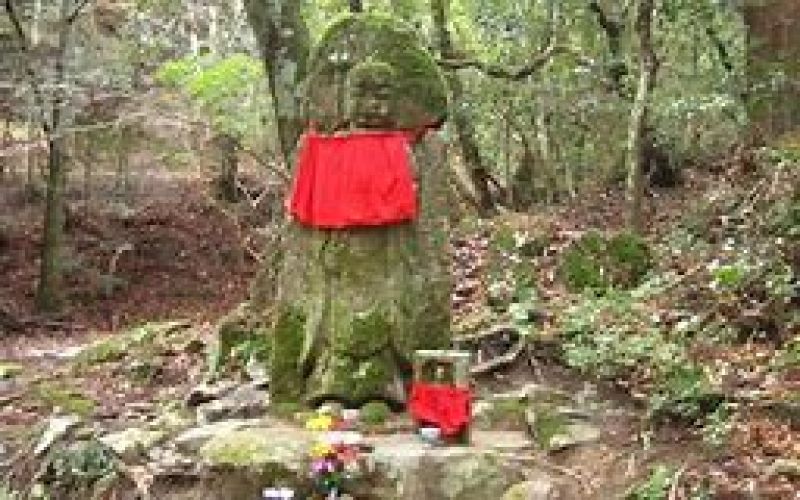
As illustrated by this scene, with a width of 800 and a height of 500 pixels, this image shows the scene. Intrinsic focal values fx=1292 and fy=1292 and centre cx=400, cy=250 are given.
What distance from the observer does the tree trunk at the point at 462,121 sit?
16750mm

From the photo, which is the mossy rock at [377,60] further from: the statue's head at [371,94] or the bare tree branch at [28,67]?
the bare tree branch at [28,67]

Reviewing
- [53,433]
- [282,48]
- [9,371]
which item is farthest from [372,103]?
[9,371]

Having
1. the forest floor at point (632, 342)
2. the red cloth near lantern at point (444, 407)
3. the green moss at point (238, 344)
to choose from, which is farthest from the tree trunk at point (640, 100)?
the red cloth near lantern at point (444, 407)

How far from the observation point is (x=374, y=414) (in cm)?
732

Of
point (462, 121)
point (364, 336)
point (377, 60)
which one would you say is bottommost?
point (364, 336)

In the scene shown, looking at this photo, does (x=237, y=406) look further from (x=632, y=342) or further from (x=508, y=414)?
(x=632, y=342)

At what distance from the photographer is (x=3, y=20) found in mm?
20703

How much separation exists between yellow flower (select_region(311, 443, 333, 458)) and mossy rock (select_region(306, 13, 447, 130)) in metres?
1.98

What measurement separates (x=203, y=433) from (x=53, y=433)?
1207 mm

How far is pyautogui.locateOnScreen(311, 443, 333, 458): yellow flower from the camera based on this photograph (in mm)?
6579

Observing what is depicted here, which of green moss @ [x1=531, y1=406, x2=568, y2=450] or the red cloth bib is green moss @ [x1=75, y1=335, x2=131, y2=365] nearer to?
the red cloth bib

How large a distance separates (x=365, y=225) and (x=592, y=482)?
1.98 meters

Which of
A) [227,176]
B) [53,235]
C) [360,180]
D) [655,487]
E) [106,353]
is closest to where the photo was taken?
[655,487]

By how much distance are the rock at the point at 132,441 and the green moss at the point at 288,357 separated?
2.46 feet
